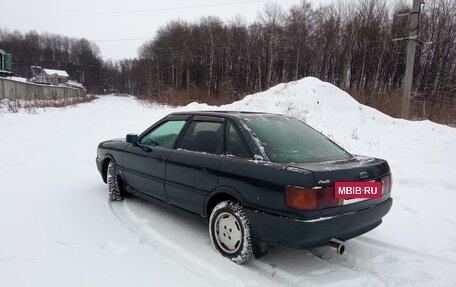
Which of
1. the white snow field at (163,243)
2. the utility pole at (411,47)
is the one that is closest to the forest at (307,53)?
the utility pole at (411,47)

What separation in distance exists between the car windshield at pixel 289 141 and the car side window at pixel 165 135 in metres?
1.04

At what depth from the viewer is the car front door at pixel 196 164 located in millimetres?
3461

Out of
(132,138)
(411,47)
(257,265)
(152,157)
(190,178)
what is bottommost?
(257,265)

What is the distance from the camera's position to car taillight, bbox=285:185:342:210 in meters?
2.68

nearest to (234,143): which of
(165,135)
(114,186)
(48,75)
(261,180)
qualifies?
(261,180)

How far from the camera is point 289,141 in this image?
11.4 ft

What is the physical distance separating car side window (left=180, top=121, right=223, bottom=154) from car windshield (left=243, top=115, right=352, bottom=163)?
1.16ft

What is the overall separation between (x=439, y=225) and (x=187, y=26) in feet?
157

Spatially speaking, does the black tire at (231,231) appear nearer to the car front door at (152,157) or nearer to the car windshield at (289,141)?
the car windshield at (289,141)

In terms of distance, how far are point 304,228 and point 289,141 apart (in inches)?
42.2

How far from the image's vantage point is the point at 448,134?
874cm

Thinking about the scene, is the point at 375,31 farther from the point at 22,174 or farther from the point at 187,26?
the point at 22,174

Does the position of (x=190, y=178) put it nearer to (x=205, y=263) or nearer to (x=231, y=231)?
(x=231, y=231)

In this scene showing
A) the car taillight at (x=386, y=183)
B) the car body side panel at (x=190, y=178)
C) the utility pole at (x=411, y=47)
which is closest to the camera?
the car taillight at (x=386, y=183)
